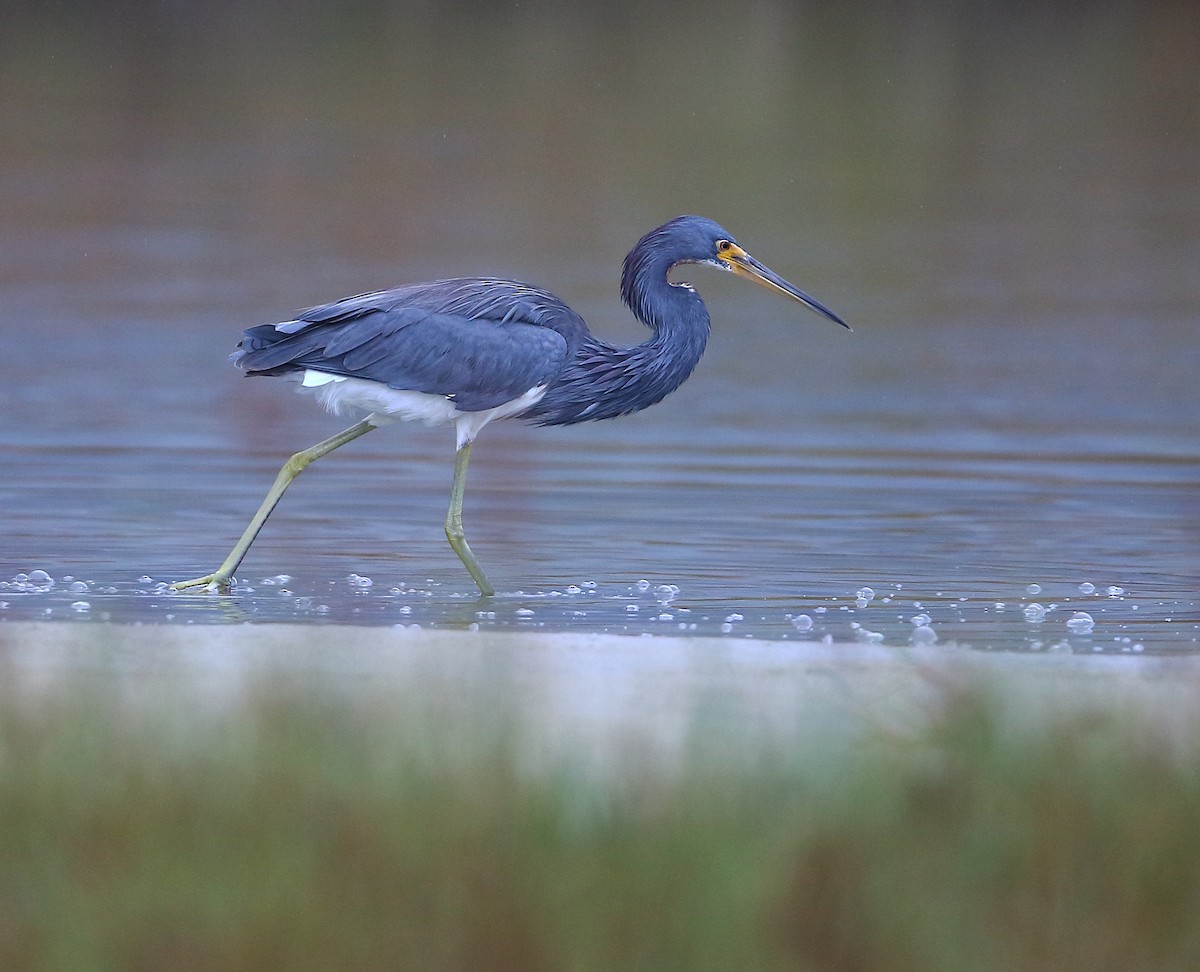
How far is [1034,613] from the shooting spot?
7.81 meters

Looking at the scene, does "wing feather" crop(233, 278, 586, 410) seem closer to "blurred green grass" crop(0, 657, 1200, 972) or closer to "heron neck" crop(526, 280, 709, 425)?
"heron neck" crop(526, 280, 709, 425)

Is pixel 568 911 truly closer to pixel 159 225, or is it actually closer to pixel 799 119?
pixel 159 225

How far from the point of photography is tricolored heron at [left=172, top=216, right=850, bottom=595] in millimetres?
8344

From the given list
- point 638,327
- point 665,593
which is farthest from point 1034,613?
point 638,327

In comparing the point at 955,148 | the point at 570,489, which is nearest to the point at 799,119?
the point at 955,148

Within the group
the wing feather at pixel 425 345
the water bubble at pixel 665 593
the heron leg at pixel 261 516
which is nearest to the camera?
the water bubble at pixel 665 593

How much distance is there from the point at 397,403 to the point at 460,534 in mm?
543

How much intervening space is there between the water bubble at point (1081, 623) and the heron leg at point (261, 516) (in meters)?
2.73

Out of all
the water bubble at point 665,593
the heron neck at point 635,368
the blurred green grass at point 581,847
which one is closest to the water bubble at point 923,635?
the water bubble at point 665,593

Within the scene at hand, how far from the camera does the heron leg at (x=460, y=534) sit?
817cm

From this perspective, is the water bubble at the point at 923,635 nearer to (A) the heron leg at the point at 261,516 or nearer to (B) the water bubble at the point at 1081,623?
(B) the water bubble at the point at 1081,623

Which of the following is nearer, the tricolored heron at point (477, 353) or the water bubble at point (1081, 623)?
the water bubble at point (1081, 623)

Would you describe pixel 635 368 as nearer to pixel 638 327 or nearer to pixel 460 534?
pixel 460 534

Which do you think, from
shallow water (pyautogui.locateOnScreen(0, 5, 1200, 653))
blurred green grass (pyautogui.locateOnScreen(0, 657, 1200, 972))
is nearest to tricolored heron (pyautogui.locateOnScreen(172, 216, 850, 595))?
shallow water (pyautogui.locateOnScreen(0, 5, 1200, 653))
